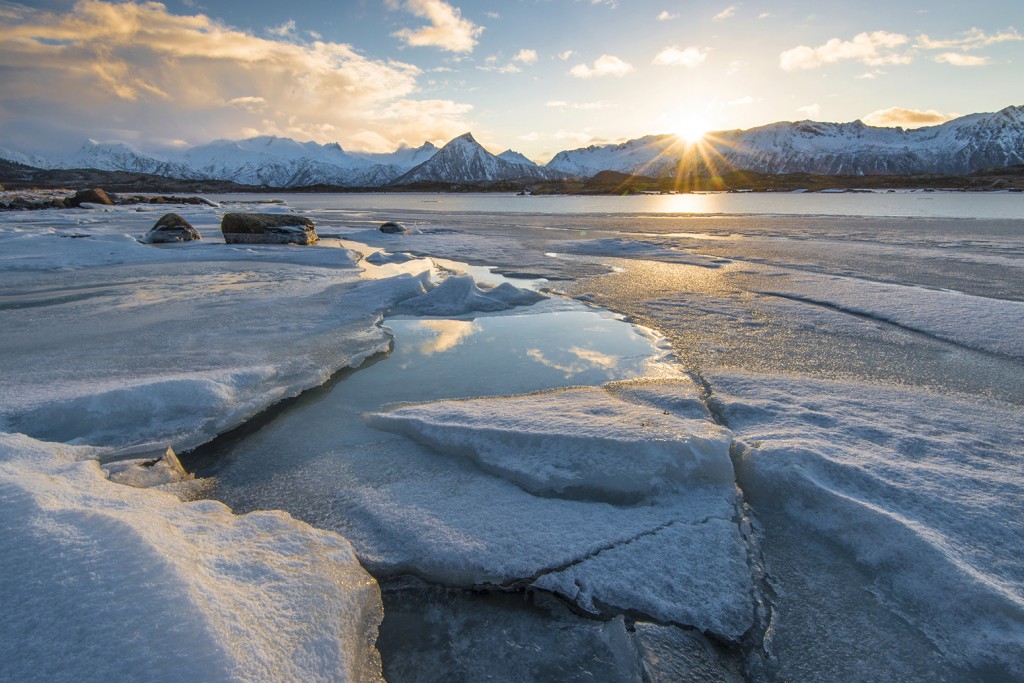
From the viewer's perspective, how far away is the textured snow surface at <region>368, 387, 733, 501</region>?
267 cm

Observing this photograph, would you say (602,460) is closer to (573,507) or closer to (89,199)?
(573,507)

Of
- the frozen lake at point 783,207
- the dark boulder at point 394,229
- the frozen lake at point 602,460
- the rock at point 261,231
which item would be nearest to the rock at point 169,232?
the rock at point 261,231

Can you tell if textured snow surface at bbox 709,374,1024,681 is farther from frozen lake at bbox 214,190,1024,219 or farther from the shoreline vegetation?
the shoreline vegetation

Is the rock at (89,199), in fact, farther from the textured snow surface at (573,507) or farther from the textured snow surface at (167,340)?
the textured snow surface at (573,507)

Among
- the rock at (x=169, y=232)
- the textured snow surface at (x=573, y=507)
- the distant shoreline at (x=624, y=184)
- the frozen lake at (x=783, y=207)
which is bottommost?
the textured snow surface at (x=573, y=507)

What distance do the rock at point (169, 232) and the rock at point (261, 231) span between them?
3.34 feet

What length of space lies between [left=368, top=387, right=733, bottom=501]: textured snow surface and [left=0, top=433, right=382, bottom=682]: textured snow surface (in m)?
1.02

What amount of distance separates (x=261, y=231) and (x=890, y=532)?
1617cm

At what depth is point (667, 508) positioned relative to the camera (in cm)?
251

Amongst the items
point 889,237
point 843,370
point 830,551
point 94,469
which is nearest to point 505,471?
point 830,551

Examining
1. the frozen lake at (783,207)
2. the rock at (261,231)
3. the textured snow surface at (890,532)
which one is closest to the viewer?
the textured snow surface at (890,532)

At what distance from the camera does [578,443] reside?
2.91m

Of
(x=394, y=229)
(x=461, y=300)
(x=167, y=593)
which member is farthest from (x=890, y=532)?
(x=394, y=229)

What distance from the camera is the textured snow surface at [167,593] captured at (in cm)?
140
